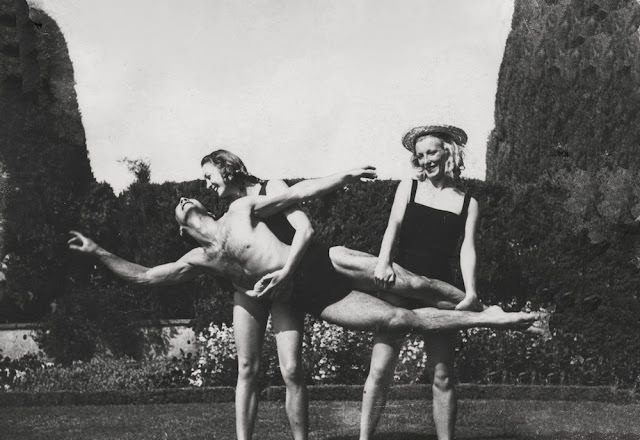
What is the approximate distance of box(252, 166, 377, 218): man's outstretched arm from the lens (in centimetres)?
539

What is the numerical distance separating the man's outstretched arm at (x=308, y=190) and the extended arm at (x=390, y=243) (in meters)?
0.27

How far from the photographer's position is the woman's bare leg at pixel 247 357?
5.72 meters

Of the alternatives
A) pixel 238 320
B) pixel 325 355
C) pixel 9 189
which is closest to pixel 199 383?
pixel 325 355

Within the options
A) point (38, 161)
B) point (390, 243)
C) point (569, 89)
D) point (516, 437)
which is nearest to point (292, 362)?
point (390, 243)

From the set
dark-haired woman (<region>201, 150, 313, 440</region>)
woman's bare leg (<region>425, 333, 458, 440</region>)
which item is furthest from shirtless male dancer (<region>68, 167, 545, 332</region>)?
woman's bare leg (<region>425, 333, 458, 440</region>)

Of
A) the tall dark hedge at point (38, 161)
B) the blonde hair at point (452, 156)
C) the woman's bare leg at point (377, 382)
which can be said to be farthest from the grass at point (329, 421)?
the tall dark hedge at point (38, 161)

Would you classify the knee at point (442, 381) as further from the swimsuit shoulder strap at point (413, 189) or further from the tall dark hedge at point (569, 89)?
the tall dark hedge at point (569, 89)

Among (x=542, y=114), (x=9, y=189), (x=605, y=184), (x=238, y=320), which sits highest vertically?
(x=542, y=114)

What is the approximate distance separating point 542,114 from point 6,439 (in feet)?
38.3

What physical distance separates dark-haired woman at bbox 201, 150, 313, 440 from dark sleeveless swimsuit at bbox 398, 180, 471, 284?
599mm

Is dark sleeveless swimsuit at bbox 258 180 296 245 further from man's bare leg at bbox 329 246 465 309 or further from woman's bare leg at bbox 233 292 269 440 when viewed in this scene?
woman's bare leg at bbox 233 292 269 440

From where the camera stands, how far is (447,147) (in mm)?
5637

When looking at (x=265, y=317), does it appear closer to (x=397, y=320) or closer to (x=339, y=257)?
(x=339, y=257)

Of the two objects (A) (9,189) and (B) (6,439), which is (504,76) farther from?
(B) (6,439)
